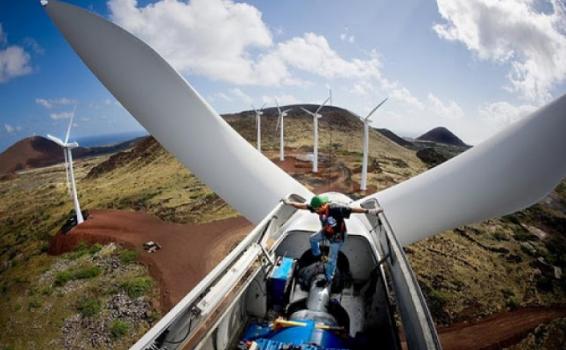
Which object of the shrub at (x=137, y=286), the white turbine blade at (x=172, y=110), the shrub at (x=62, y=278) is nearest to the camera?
the white turbine blade at (x=172, y=110)

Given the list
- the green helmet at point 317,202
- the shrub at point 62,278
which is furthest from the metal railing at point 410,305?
the shrub at point 62,278

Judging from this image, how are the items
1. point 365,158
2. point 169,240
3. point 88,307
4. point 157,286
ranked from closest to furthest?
point 88,307 < point 157,286 < point 169,240 < point 365,158

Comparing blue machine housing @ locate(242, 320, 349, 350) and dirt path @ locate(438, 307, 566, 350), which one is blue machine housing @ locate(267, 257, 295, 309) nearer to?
blue machine housing @ locate(242, 320, 349, 350)

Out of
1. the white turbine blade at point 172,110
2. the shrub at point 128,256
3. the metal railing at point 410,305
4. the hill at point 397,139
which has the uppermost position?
the hill at point 397,139

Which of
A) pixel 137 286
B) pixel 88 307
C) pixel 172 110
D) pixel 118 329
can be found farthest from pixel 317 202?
pixel 88 307

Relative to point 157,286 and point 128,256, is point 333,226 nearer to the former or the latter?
point 157,286

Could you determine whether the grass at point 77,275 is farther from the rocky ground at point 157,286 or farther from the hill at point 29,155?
the hill at point 29,155
